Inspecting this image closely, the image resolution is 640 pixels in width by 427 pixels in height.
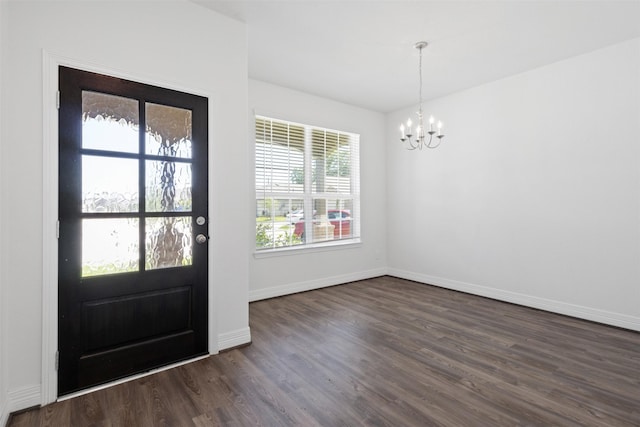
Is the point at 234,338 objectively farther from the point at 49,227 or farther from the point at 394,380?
the point at 49,227

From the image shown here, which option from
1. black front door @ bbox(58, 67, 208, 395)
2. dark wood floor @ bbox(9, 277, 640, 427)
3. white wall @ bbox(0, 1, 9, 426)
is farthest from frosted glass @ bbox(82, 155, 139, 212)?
dark wood floor @ bbox(9, 277, 640, 427)

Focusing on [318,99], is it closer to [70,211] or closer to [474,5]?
[474,5]

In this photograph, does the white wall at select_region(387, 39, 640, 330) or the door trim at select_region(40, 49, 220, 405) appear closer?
the door trim at select_region(40, 49, 220, 405)

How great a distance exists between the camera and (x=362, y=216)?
541cm

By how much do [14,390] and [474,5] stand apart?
4.26 metres

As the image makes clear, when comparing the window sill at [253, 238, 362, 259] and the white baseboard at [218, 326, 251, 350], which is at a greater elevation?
the window sill at [253, 238, 362, 259]

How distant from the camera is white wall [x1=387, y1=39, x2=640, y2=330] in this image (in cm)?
326

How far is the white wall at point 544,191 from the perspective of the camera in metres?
3.26

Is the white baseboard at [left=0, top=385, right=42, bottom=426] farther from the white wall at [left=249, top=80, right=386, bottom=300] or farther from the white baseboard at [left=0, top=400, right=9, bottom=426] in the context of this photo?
the white wall at [left=249, top=80, right=386, bottom=300]

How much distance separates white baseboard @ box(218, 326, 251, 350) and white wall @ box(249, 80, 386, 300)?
130 centimetres

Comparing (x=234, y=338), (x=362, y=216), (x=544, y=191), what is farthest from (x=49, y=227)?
(x=544, y=191)

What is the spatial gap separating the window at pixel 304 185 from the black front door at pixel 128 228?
5.71 ft

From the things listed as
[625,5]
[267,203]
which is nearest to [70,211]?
[267,203]

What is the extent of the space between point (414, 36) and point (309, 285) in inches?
134
